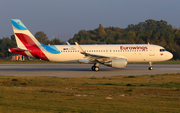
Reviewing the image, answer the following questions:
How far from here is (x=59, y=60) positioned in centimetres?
3422

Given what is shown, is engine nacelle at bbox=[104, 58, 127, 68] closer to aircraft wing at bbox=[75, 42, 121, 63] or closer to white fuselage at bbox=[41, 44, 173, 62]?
aircraft wing at bbox=[75, 42, 121, 63]

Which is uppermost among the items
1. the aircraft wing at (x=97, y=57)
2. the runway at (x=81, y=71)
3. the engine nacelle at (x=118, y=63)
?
the aircraft wing at (x=97, y=57)

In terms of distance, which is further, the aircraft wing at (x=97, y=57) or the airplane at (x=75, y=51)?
the airplane at (x=75, y=51)

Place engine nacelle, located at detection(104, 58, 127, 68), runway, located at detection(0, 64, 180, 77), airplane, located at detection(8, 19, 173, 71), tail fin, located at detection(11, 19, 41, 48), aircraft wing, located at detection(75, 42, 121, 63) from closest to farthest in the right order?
runway, located at detection(0, 64, 180, 77) < engine nacelle, located at detection(104, 58, 127, 68) < aircraft wing, located at detection(75, 42, 121, 63) < airplane, located at detection(8, 19, 173, 71) < tail fin, located at detection(11, 19, 41, 48)

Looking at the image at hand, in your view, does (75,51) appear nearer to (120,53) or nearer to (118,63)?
(120,53)

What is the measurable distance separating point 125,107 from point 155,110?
1.23 m

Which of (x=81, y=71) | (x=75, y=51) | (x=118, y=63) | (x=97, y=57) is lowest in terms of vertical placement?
(x=81, y=71)

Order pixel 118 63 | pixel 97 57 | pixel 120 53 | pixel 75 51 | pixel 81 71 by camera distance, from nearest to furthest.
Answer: pixel 118 63, pixel 97 57, pixel 81 71, pixel 120 53, pixel 75 51

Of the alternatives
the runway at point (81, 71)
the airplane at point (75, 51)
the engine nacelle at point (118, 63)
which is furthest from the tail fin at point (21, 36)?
the engine nacelle at point (118, 63)

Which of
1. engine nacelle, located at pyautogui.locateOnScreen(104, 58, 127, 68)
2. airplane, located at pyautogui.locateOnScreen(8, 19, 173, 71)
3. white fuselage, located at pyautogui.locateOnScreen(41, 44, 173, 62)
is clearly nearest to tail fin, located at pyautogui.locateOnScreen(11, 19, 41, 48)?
airplane, located at pyautogui.locateOnScreen(8, 19, 173, 71)

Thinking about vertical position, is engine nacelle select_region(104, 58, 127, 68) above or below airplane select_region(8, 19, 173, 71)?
below

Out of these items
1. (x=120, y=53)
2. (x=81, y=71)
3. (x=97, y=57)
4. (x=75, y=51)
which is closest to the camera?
(x=97, y=57)

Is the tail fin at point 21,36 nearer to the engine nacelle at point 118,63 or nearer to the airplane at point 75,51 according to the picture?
the airplane at point 75,51

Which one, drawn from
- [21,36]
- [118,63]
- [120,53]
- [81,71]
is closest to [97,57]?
[118,63]
